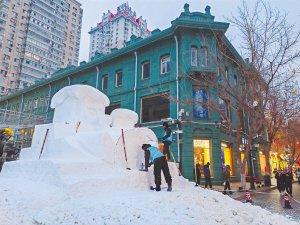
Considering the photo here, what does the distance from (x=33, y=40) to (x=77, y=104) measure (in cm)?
6327

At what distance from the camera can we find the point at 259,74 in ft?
50.6

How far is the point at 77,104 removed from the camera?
38.4ft

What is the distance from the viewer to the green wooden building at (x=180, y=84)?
2022cm

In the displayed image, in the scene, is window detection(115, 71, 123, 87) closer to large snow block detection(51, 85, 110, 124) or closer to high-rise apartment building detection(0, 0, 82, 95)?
large snow block detection(51, 85, 110, 124)

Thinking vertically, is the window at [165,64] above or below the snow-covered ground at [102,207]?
above

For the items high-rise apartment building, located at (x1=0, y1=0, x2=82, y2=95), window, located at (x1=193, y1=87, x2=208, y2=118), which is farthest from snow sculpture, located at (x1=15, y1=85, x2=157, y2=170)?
high-rise apartment building, located at (x1=0, y1=0, x2=82, y2=95)

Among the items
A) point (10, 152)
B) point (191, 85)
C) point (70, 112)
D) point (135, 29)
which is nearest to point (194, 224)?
point (70, 112)

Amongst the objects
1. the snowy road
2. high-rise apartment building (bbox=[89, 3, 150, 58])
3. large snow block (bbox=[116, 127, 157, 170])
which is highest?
high-rise apartment building (bbox=[89, 3, 150, 58])

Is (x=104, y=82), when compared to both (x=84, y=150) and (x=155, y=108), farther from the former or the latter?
(x=84, y=150)

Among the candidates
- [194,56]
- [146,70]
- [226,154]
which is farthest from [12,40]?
[226,154]

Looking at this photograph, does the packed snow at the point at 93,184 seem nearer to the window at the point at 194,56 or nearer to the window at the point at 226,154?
the window at the point at 194,56

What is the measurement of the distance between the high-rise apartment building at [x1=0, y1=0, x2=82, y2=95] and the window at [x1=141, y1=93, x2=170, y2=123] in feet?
150

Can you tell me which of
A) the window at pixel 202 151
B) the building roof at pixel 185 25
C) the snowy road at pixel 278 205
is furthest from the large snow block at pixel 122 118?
the building roof at pixel 185 25

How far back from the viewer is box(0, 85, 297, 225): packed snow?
18.6 feet
